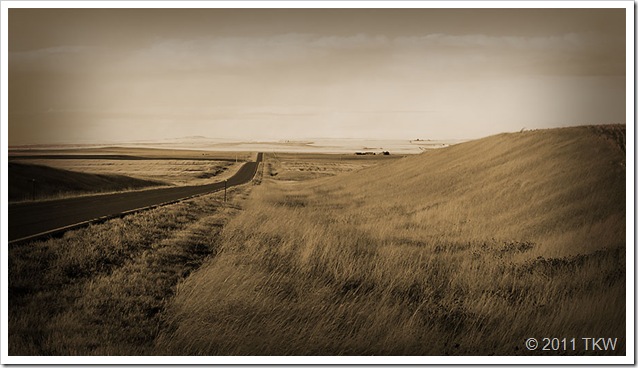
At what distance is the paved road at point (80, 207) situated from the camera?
6789mm

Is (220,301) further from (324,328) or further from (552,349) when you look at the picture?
(552,349)

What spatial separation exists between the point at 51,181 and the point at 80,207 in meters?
0.81

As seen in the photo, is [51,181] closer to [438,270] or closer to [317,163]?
[317,163]

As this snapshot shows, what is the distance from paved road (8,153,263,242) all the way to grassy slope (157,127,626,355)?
1118 millimetres

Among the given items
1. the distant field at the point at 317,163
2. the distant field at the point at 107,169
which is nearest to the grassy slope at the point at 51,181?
the distant field at the point at 107,169

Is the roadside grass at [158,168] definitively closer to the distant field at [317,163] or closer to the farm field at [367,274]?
the distant field at [317,163]

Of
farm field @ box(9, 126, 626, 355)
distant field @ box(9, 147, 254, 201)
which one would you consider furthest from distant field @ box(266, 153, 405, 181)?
distant field @ box(9, 147, 254, 201)

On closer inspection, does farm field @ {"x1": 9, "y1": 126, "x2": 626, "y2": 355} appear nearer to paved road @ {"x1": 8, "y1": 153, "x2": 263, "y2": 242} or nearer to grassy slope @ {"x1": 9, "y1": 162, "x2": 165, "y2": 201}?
paved road @ {"x1": 8, "y1": 153, "x2": 263, "y2": 242}

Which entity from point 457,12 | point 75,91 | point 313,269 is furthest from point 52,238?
point 457,12

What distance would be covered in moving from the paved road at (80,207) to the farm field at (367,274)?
26 cm

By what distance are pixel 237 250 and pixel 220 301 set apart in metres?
1.39

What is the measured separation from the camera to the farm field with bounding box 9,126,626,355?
591 centimetres

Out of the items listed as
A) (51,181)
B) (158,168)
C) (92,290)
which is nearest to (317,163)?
(158,168)

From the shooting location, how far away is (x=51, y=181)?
691 cm
